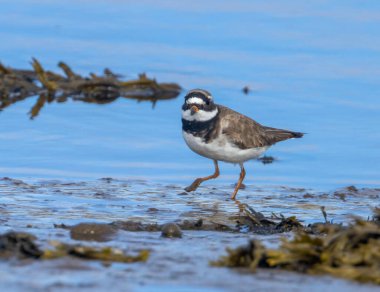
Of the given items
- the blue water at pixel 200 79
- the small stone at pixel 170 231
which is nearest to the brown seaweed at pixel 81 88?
the blue water at pixel 200 79

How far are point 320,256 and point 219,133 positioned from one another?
13.8 ft

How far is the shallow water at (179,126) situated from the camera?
638 cm

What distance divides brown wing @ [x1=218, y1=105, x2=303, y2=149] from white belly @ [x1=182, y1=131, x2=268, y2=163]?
2.3 inches

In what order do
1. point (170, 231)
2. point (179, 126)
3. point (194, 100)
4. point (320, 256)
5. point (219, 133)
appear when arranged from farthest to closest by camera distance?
point (179, 126) < point (219, 133) < point (194, 100) < point (170, 231) < point (320, 256)

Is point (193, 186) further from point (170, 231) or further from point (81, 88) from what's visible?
point (81, 88)

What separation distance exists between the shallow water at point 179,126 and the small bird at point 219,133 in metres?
0.25

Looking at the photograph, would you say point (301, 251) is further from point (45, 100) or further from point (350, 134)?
point (45, 100)

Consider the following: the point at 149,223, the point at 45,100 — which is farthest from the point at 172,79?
the point at 149,223

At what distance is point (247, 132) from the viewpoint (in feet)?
32.0

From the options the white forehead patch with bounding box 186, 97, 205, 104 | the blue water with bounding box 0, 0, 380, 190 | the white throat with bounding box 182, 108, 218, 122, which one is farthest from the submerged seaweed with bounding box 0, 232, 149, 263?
the white forehead patch with bounding box 186, 97, 205, 104

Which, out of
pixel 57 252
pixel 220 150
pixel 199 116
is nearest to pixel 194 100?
pixel 199 116

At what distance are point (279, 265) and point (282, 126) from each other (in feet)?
18.4

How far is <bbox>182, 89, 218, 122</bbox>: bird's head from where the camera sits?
9.31m

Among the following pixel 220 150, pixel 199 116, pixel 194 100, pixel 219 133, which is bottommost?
pixel 220 150
